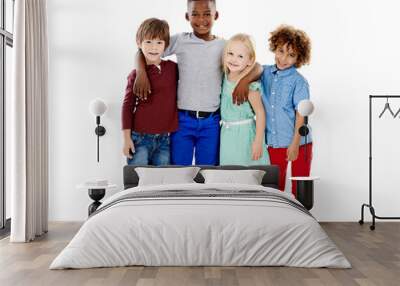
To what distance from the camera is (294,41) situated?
22.6 ft

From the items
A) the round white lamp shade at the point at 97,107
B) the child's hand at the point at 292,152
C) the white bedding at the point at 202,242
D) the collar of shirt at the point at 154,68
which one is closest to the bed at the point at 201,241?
the white bedding at the point at 202,242

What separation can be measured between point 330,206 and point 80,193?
10.1ft

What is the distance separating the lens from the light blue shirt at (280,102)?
674 centimetres

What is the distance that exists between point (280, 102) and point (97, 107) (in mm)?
2182

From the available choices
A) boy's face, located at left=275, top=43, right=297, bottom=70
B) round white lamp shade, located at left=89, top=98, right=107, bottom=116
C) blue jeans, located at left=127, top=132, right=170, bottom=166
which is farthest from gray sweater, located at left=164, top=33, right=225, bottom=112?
round white lamp shade, located at left=89, top=98, right=107, bottom=116

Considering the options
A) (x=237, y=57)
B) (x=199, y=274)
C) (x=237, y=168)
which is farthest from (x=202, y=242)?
(x=237, y=57)

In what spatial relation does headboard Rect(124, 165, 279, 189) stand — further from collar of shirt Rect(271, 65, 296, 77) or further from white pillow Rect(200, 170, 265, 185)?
collar of shirt Rect(271, 65, 296, 77)

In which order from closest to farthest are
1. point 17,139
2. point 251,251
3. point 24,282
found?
point 24,282
point 251,251
point 17,139

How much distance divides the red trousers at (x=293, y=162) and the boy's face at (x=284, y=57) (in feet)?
3.27

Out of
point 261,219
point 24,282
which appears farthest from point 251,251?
point 24,282

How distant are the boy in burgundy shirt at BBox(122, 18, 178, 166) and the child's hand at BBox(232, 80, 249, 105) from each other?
28.0 inches

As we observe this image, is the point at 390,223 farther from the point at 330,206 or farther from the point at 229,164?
the point at 229,164

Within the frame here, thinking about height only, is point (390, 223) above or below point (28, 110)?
below

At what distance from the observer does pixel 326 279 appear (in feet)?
12.8
